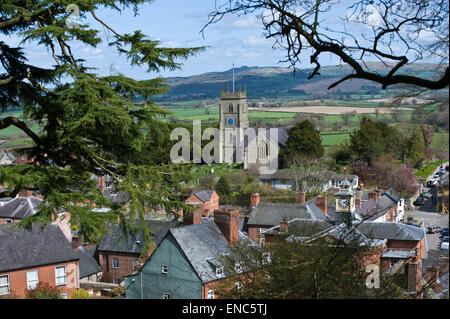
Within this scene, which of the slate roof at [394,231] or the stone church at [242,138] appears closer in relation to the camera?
the slate roof at [394,231]

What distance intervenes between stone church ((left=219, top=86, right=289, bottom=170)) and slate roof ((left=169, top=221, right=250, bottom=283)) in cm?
4692

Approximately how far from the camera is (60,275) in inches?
867

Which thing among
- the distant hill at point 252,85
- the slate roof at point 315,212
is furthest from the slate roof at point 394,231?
the distant hill at point 252,85

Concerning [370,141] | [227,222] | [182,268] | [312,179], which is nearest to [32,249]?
[182,268]

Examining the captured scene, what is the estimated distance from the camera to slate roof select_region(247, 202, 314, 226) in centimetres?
3159

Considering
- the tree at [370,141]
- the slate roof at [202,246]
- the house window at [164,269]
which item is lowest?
the house window at [164,269]

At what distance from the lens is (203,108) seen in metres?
115

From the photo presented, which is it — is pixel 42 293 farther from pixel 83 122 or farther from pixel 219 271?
pixel 83 122

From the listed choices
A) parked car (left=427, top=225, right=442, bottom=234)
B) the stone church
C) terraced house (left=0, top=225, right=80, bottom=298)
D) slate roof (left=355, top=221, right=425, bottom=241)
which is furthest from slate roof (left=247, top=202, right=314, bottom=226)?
the stone church

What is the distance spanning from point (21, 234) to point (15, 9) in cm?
1616

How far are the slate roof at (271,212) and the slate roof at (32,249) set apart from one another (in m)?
13.4

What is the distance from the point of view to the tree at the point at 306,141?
2424 inches

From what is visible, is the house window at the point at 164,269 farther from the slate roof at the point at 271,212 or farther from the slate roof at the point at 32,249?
the slate roof at the point at 271,212

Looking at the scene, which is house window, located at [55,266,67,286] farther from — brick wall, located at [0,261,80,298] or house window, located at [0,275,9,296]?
house window, located at [0,275,9,296]
